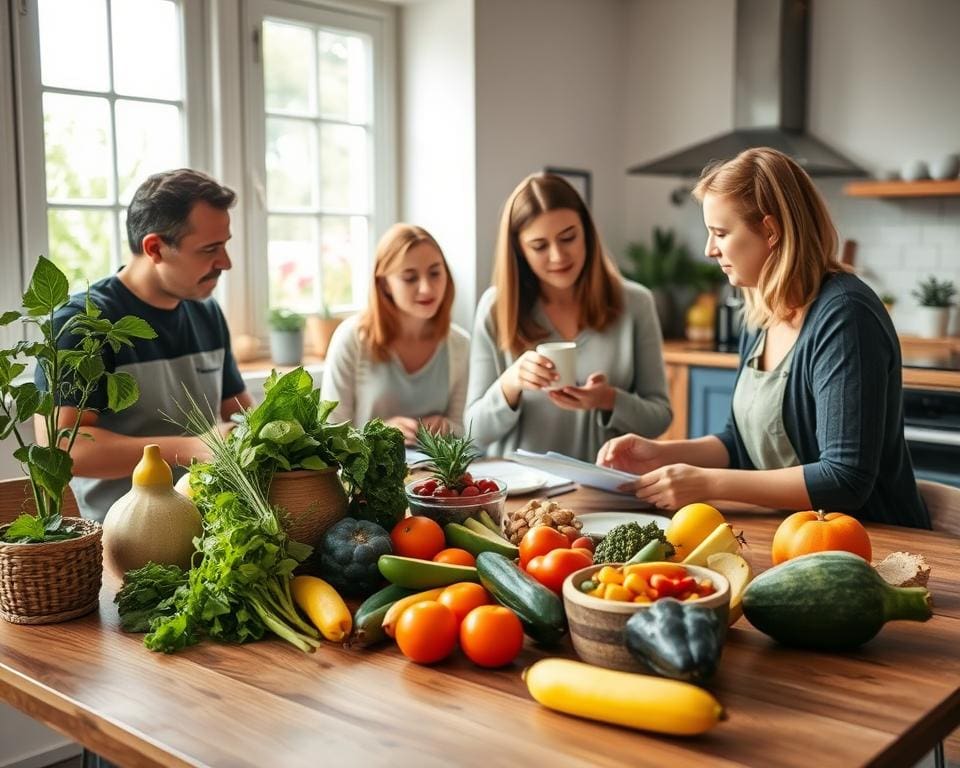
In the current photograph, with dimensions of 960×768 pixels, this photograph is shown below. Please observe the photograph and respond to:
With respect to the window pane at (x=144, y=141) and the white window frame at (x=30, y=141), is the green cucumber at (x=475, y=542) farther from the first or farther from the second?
the window pane at (x=144, y=141)

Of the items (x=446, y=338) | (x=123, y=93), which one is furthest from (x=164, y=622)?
(x=123, y=93)

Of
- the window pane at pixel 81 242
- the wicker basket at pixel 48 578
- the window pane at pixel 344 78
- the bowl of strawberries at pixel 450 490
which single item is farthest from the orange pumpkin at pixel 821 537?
the window pane at pixel 344 78

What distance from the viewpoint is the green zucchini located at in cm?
122

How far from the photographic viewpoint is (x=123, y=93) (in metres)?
3.39

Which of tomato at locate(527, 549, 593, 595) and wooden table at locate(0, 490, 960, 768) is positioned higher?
tomato at locate(527, 549, 593, 595)

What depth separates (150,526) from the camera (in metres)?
1.45

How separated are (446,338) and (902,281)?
2.08 m

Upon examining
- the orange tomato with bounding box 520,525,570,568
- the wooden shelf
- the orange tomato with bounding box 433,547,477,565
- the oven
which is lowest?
the oven

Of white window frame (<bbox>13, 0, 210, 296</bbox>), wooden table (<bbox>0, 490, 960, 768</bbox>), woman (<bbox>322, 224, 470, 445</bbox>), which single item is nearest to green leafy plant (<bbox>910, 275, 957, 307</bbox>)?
woman (<bbox>322, 224, 470, 445</bbox>)

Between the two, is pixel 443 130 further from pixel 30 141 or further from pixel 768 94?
pixel 30 141

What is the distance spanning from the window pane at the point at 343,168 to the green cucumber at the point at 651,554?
2.93m

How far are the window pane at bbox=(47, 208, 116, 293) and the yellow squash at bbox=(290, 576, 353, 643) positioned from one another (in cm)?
215

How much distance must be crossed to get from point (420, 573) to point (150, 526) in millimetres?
388

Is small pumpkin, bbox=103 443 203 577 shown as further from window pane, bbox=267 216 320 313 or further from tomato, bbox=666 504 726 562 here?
window pane, bbox=267 216 320 313
